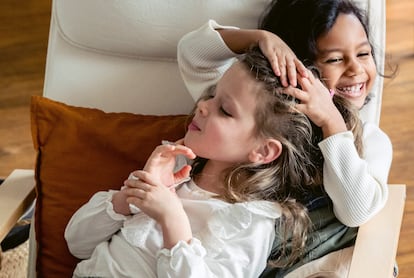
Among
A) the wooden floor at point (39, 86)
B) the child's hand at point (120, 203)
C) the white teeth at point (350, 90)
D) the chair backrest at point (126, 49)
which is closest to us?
the child's hand at point (120, 203)

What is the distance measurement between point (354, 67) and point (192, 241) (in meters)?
0.46

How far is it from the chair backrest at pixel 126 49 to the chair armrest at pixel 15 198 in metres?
0.19

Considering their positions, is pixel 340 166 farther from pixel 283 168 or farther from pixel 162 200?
pixel 162 200

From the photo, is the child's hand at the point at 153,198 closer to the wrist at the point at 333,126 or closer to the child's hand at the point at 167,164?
the child's hand at the point at 167,164

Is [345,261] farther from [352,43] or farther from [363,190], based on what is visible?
[352,43]

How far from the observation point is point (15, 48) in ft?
11.3

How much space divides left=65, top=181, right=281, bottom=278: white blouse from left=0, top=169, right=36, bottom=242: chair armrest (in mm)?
158

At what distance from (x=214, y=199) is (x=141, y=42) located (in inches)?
17.1

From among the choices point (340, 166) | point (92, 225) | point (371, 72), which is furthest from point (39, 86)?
point (340, 166)

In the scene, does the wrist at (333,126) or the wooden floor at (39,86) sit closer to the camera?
the wrist at (333,126)

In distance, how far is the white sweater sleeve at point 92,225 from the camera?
1.59 meters

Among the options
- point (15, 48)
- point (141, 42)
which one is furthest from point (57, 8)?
point (15, 48)

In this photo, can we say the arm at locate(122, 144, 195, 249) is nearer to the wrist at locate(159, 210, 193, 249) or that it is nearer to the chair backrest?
the wrist at locate(159, 210, 193, 249)

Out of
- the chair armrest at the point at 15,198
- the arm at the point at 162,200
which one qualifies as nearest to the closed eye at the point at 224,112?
the arm at the point at 162,200
